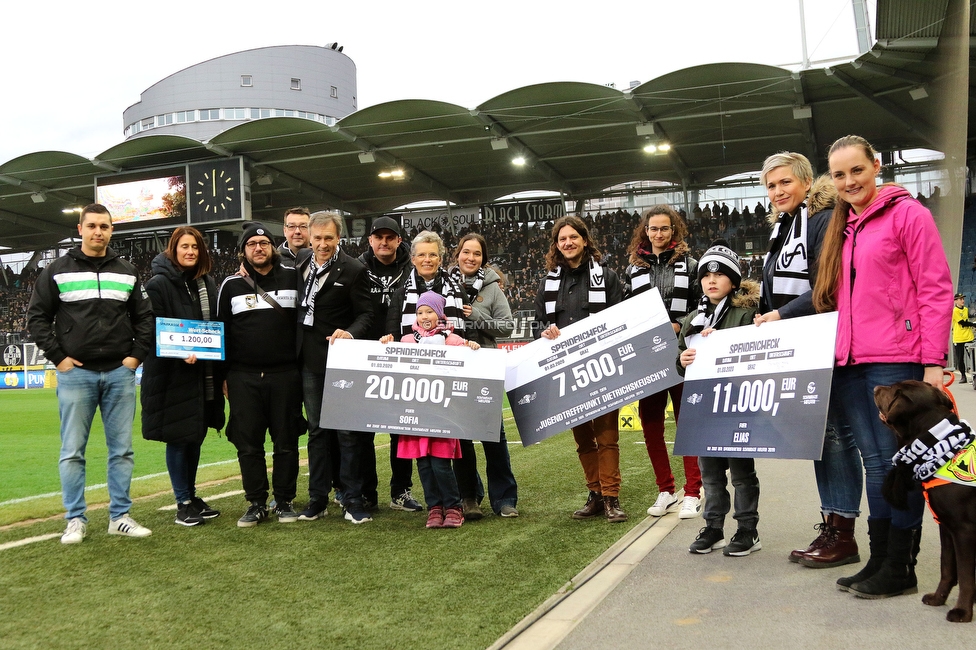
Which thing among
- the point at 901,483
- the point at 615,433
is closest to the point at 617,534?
the point at 615,433

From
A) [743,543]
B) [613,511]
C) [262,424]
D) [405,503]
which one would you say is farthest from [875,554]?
[262,424]

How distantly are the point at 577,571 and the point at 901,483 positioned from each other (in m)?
1.55

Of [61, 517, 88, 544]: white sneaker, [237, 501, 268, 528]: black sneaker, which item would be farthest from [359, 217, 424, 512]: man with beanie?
[61, 517, 88, 544]: white sneaker

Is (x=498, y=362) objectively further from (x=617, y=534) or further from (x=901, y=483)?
(x=901, y=483)

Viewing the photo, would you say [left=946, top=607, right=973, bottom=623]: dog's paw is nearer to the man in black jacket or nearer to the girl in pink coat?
the girl in pink coat

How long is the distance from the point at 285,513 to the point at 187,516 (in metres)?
0.67

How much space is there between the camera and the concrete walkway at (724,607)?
301cm

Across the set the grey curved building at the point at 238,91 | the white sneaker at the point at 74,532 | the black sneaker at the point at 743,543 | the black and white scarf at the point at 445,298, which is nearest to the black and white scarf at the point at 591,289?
the black and white scarf at the point at 445,298

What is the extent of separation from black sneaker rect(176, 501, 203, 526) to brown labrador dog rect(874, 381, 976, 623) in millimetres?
4284

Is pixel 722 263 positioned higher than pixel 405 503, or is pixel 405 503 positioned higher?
pixel 722 263

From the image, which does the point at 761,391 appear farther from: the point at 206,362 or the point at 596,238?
the point at 596,238

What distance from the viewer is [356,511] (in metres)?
Answer: 5.48

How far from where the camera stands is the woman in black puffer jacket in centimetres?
545

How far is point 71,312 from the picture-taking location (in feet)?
16.8
